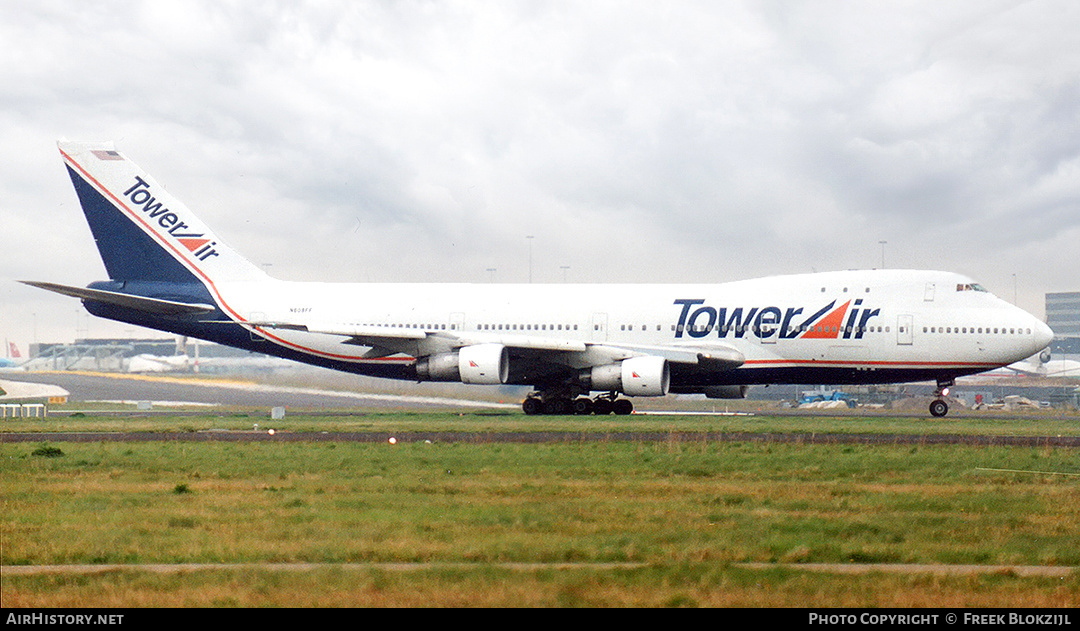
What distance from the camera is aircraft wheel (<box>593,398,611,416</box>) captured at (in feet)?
155

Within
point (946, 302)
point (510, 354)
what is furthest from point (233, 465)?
point (946, 302)

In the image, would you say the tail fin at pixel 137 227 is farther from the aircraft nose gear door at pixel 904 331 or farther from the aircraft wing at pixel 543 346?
the aircraft nose gear door at pixel 904 331

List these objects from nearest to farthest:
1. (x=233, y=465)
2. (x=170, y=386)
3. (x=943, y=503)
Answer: (x=943, y=503)
(x=233, y=465)
(x=170, y=386)

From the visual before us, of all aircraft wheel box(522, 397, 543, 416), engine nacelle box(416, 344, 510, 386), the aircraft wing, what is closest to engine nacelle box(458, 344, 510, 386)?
engine nacelle box(416, 344, 510, 386)

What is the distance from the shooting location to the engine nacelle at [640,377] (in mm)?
42812

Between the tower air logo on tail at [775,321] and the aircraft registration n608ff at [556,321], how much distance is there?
0.05 metres

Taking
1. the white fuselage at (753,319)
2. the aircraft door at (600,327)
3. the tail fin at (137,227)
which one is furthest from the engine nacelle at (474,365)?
the tail fin at (137,227)

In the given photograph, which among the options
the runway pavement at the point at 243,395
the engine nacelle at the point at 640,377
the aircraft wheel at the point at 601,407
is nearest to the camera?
the engine nacelle at the point at 640,377

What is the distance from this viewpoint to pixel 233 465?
2294 centimetres

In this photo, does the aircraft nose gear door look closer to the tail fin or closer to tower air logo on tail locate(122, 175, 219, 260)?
the tail fin

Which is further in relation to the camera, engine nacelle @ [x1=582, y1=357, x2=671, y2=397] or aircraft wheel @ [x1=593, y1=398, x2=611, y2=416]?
aircraft wheel @ [x1=593, y1=398, x2=611, y2=416]

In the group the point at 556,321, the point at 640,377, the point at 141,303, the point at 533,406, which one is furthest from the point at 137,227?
the point at 640,377
